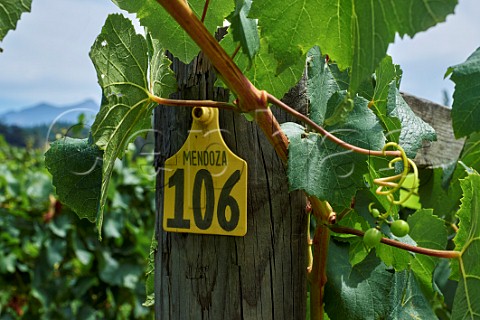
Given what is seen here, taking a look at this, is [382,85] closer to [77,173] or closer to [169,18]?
[169,18]

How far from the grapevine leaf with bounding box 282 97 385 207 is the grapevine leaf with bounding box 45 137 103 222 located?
289mm

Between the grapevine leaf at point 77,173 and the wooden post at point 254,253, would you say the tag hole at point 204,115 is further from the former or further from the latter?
the grapevine leaf at point 77,173

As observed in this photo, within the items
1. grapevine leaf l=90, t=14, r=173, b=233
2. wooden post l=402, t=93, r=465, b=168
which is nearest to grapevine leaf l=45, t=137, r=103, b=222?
grapevine leaf l=90, t=14, r=173, b=233

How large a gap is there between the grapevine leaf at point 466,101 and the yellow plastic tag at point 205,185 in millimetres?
328

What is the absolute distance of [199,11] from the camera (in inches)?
36.5

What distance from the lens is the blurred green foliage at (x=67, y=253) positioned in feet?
11.9

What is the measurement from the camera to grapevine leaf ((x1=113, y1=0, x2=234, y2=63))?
0.90 metres

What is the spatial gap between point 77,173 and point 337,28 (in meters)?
0.45

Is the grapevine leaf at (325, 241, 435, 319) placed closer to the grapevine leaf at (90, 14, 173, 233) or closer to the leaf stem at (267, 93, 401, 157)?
the leaf stem at (267, 93, 401, 157)

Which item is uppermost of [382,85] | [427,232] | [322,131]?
[382,85]

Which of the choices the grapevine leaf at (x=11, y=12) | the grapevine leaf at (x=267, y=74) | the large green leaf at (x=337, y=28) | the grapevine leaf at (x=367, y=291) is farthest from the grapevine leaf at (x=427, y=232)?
the grapevine leaf at (x=11, y=12)

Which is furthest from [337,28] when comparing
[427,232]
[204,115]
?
[427,232]

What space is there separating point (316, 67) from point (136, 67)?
0.26 metres

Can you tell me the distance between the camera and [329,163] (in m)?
0.85
